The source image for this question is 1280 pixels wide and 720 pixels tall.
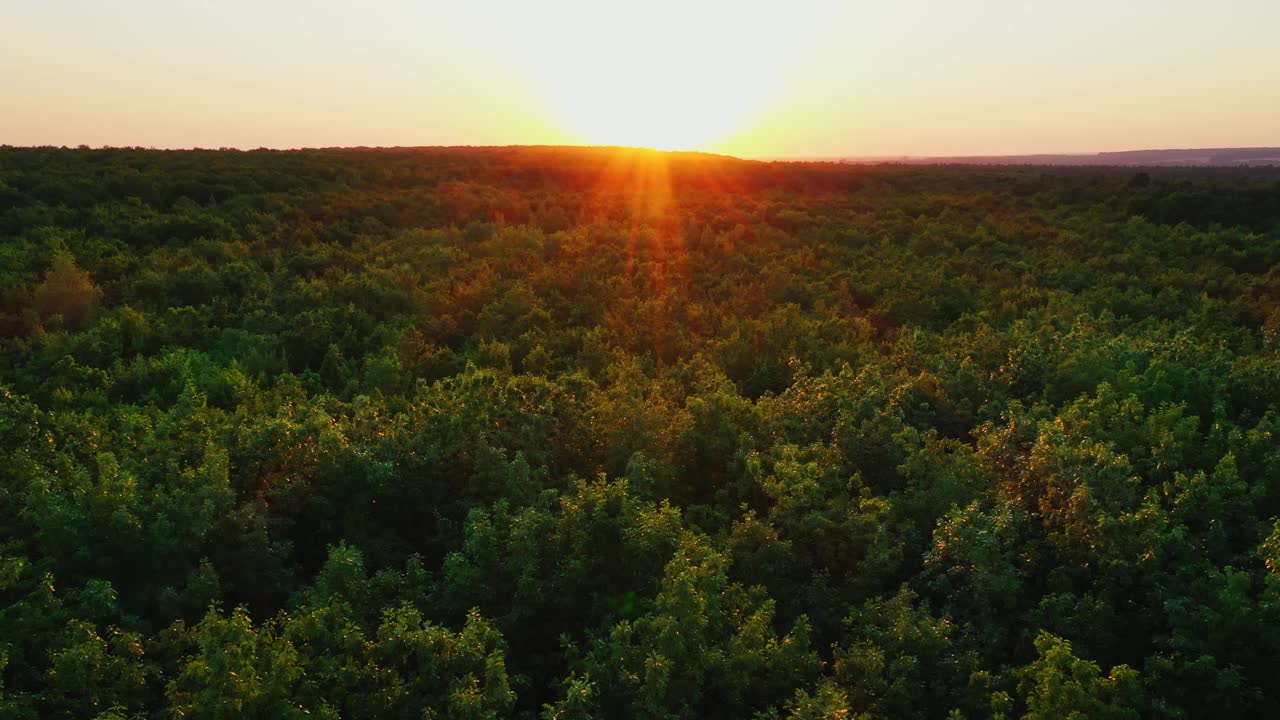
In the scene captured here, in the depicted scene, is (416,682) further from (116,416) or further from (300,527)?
(116,416)

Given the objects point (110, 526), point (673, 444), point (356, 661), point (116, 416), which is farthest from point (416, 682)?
point (116, 416)

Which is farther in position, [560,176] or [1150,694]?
[560,176]

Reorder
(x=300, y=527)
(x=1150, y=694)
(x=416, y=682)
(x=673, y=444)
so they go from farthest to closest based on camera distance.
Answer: (x=673, y=444) < (x=300, y=527) < (x=1150, y=694) < (x=416, y=682)

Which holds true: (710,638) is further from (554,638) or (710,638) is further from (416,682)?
(416,682)

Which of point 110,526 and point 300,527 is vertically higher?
point 110,526

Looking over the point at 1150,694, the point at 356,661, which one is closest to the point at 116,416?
the point at 356,661

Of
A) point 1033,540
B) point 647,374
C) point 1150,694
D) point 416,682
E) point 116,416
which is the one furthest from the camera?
point 647,374

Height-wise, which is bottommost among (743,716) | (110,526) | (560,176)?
(743,716)
